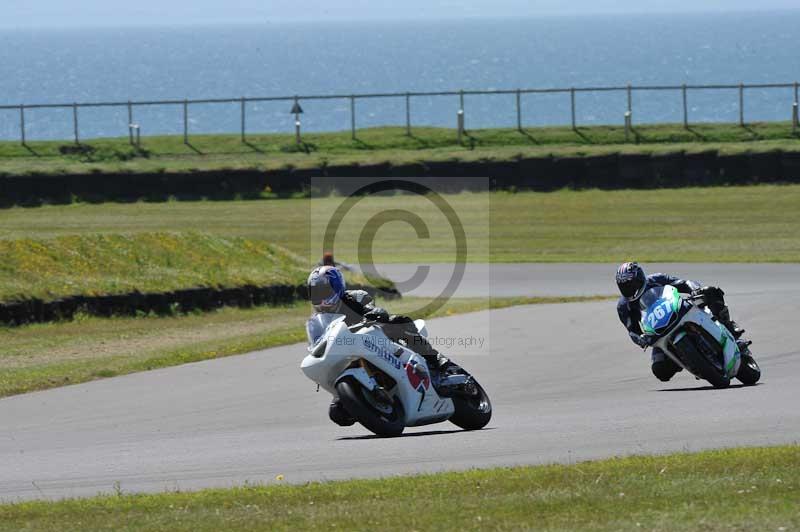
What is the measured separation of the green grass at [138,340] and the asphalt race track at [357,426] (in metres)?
0.72

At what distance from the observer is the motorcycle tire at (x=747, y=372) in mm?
15289

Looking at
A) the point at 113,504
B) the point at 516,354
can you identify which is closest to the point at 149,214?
the point at 516,354

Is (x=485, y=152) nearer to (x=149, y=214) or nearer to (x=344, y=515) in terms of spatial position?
(x=149, y=214)

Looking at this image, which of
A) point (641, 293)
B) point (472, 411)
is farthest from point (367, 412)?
point (641, 293)

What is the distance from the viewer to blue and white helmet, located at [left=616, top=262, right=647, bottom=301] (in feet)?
48.9

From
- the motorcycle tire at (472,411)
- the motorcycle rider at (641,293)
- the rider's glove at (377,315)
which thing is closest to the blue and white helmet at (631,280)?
the motorcycle rider at (641,293)

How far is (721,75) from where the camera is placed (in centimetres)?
17538

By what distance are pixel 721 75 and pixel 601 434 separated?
555 ft

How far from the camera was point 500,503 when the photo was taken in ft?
30.5

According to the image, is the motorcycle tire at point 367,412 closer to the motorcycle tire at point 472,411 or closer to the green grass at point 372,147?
the motorcycle tire at point 472,411

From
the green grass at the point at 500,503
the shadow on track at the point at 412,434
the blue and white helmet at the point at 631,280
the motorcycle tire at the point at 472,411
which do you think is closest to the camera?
the green grass at the point at 500,503

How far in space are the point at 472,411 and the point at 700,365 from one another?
3.18m
